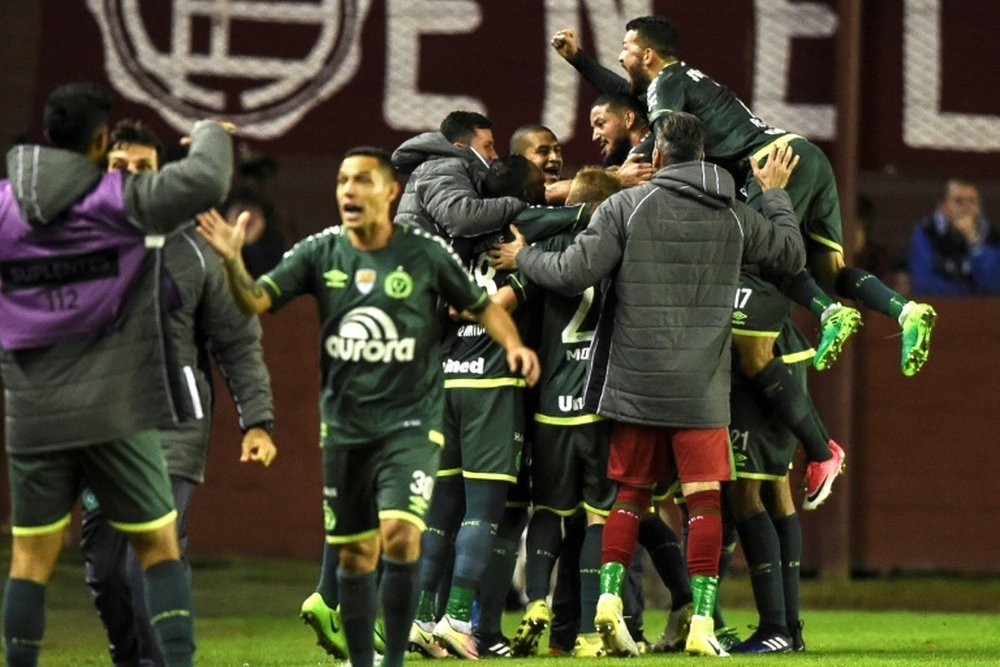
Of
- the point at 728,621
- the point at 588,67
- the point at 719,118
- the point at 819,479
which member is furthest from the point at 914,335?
the point at 728,621

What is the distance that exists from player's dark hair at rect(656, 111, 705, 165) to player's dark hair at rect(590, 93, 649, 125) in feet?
3.29

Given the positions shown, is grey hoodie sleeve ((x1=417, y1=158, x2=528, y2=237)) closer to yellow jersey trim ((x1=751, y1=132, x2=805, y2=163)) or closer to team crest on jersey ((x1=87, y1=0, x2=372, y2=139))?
yellow jersey trim ((x1=751, y1=132, x2=805, y2=163))

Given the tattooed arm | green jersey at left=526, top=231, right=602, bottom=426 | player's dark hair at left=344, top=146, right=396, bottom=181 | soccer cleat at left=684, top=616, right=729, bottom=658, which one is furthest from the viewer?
green jersey at left=526, top=231, right=602, bottom=426

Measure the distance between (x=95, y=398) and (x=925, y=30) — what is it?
33.3 feet

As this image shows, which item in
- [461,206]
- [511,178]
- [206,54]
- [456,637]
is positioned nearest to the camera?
[456,637]

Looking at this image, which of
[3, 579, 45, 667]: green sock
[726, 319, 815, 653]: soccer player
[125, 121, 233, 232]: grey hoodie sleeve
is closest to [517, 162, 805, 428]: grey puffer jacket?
[726, 319, 815, 653]: soccer player

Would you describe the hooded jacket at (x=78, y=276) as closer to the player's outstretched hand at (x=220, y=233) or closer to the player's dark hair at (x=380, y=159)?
the player's outstretched hand at (x=220, y=233)

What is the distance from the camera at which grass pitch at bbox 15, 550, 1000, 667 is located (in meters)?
9.28

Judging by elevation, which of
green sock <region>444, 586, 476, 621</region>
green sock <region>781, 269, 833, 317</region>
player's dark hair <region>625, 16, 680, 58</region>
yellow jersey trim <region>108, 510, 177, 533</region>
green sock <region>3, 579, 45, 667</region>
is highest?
player's dark hair <region>625, 16, 680, 58</region>

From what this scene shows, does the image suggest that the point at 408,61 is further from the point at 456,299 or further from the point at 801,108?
the point at 456,299

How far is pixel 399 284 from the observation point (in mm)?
Answer: 7496

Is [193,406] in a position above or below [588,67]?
below

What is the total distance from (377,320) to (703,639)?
219cm

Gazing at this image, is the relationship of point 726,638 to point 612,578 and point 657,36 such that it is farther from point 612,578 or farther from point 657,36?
point 657,36
